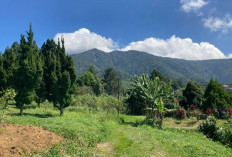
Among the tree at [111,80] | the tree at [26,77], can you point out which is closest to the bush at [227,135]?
the tree at [26,77]

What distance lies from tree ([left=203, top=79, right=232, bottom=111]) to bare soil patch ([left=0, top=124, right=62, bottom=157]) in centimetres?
2557

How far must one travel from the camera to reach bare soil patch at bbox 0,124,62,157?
7781 millimetres

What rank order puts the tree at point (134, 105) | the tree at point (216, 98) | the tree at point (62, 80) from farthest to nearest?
1. the tree at point (134, 105)
2. the tree at point (216, 98)
3. the tree at point (62, 80)

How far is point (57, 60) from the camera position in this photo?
20.1 meters

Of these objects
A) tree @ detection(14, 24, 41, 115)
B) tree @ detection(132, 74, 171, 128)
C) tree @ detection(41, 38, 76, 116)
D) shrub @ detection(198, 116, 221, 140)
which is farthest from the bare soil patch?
shrub @ detection(198, 116, 221, 140)

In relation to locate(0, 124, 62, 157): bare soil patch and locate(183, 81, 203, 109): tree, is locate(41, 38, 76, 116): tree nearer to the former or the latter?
locate(0, 124, 62, 157): bare soil patch

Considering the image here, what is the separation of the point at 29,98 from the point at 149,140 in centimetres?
1220

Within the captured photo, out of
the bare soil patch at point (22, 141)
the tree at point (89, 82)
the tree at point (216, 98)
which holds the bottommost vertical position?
the bare soil patch at point (22, 141)

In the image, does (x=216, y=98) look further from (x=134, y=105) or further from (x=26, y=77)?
(x=26, y=77)

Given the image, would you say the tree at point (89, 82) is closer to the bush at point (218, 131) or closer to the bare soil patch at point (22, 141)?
the bush at point (218, 131)

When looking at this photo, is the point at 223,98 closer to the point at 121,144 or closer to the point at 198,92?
the point at 198,92

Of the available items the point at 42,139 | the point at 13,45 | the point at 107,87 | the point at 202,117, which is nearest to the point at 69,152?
the point at 42,139

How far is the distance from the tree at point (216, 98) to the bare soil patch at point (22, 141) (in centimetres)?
2557

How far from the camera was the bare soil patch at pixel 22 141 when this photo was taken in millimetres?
7781
